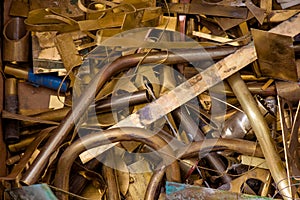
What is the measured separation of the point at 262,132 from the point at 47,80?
0.94 meters

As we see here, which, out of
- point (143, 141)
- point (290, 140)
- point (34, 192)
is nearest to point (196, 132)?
point (143, 141)

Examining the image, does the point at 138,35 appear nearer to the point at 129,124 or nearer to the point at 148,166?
the point at 129,124

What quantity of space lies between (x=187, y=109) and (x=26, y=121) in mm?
691

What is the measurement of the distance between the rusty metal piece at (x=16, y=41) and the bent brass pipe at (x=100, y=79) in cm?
38

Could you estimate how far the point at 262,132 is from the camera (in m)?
2.04

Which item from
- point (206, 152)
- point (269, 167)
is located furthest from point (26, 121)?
point (269, 167)

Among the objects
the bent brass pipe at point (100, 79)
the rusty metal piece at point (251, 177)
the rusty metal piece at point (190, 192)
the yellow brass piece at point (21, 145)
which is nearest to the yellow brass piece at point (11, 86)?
the yellow brass piece at point (21, 145)

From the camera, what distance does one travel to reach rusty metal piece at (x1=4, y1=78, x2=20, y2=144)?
2.25 meters

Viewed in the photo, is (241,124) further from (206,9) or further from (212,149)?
(206,9)

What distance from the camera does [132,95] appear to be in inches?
85.4

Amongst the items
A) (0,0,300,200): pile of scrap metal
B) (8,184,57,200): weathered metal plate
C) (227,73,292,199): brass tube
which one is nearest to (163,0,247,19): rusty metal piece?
(0,0,300,200): pile of scrap metal

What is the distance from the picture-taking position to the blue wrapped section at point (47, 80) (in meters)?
2.30

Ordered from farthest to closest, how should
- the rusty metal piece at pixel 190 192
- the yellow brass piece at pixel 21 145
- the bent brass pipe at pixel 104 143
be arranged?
the yellow brass piece at pixel 21 145, the bent brass pipe at pixel 104 143, the rusty metal piece at pixel 190 192

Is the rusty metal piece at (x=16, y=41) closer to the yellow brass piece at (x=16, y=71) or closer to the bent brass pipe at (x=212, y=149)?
the yellow brass piece at (x=16, y=71)
